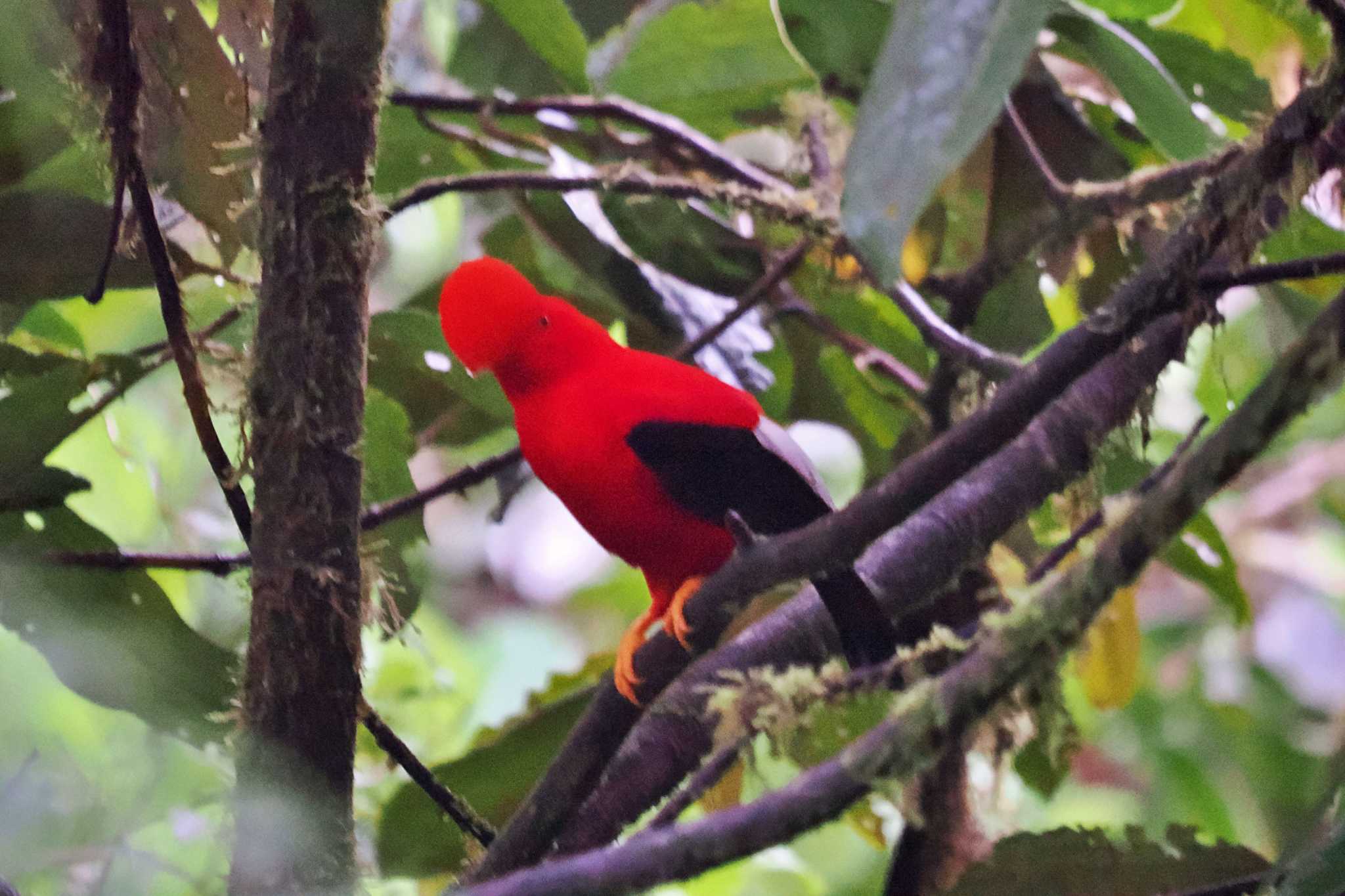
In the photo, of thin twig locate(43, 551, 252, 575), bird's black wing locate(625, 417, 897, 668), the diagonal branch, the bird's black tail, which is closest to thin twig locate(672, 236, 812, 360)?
the diagonal branch

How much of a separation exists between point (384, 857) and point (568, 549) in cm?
104

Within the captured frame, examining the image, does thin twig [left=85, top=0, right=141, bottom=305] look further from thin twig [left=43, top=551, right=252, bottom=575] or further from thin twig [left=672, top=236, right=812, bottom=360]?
thin twig [left=672, top=236, right=812, bottom=360]

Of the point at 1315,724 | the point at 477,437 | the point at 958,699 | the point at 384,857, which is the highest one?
the point at 477,437

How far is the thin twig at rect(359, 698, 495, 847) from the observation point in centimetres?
84

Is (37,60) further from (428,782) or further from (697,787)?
(697,787)

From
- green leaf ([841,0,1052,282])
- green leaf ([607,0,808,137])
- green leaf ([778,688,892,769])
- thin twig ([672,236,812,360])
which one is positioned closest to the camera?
green leaf ([841,0,1052,282])

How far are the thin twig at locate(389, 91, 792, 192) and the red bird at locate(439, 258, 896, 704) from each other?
0.97 feet

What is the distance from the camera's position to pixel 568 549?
6.79ft

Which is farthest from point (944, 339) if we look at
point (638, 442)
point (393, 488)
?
point (393, 488)

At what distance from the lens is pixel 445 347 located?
3.70 ft

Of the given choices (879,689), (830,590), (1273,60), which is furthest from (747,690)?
(1273,60)

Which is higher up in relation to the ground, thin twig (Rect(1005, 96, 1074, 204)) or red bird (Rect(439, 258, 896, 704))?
thin twig (Rect(1005, 96, 1074, 204))

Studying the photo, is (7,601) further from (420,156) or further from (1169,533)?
(1169,533)

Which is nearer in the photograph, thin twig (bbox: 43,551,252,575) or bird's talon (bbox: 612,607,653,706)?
bird's talon (bbox: 612,607,653,706)
